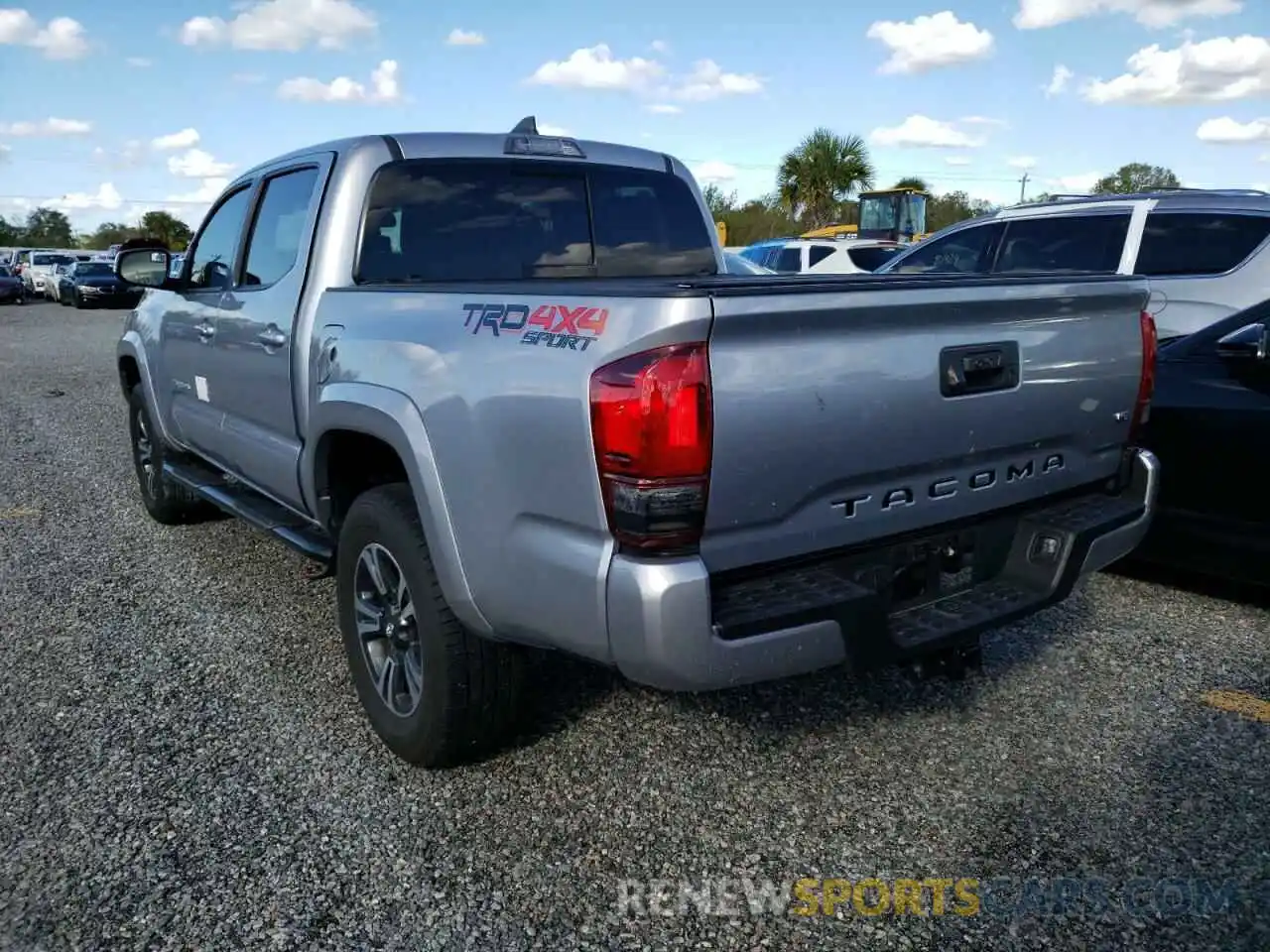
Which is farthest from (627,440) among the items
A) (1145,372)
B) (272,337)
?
(272,337)

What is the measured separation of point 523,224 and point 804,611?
2.10 meters

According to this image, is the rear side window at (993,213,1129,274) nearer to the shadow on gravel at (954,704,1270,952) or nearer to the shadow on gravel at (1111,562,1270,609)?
the shadow on gravel at (1111,562,1270,609)

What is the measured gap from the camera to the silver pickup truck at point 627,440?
2264mm

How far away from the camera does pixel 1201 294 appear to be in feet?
21.8

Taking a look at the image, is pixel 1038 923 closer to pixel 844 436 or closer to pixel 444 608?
pixel 844 436

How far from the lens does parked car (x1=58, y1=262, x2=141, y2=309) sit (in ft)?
100

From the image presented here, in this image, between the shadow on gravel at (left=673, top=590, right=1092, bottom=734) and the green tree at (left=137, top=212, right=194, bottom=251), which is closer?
the shadow on gravel at (left=673, top=590, right=1092, bottom=734)

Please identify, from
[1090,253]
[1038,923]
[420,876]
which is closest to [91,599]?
[420,876]

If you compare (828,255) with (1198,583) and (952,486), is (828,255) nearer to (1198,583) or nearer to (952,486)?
(1198,583)

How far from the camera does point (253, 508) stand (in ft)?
14.1

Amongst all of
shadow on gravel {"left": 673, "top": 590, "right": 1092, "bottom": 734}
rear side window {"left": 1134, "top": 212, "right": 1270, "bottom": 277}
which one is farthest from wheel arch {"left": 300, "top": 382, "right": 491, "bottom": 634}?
rear side window {"left": 1134, "top": 212, "right": 1270, "bottom": 277}

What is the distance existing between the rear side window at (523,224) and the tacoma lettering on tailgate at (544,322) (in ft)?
3.56

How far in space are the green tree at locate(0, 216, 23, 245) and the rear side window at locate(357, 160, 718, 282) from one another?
335 ft

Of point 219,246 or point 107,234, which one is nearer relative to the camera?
point 219,246
